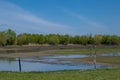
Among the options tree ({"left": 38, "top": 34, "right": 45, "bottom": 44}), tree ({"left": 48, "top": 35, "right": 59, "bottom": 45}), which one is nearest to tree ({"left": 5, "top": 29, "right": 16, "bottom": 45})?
tree ({"left": 38, "top": 34, "right": 45, "bottom": 44})

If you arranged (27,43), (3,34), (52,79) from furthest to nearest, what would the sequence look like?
(27,43), (3,34), (52,79)

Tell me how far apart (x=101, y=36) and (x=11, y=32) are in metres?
47.3

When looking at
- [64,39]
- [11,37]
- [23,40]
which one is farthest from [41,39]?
[11,37]

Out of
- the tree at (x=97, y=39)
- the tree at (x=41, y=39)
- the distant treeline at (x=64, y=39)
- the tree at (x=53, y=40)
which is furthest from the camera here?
the tree at (x=97, y=39)

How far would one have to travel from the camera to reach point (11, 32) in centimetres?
12075

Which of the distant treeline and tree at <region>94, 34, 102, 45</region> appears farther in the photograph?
tree at <region>94, 34, 102, 45</region>

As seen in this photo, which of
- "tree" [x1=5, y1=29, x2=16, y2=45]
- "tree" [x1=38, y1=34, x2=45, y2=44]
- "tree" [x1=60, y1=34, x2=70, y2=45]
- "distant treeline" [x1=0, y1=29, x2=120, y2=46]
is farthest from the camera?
"tree" [x1=60, y1=34, x2=70, y2=45]

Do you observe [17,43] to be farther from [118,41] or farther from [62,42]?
[118,41]

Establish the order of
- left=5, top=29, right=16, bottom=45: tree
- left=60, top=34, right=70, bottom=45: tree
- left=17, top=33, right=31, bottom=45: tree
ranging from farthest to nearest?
left=60, top=34, right=70, bottom=45: tree
left=17, top=33, right=31, bottom=45: tree
left=5, top=29, right=16, bottom=45: tree

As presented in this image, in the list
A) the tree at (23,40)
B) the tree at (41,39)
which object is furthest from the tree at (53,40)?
the tree at (23,40)

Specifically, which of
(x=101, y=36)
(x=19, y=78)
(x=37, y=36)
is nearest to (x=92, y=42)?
(x=101, y=36)

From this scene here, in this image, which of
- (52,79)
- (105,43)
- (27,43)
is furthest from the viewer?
(105,43)

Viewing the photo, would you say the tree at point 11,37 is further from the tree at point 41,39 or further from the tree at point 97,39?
the tree at point 97,39

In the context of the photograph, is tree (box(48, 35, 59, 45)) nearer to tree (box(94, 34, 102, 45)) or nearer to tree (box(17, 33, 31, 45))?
tree (box(17, 33, 31, 45))
